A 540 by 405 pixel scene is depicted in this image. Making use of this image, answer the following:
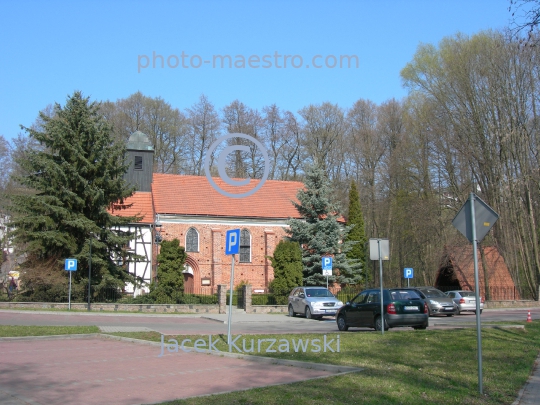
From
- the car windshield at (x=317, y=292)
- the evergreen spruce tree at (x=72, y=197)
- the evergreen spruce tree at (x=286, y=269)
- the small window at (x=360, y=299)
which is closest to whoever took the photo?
the small window at (x=360, y=299)

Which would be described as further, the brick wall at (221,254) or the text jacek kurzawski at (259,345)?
the brick wall at (221,254)

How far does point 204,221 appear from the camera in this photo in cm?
4809

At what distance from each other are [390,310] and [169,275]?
18.3 metres

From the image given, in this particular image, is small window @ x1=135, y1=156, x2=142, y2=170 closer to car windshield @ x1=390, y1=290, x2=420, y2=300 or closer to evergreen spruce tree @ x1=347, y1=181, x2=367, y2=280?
evergreen spruce tree @ x1=347, y1=181, x2=367, y2=280

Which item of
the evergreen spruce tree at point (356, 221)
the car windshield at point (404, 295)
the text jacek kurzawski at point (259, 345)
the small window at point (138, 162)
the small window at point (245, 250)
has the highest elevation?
the small window at point (138, 162)

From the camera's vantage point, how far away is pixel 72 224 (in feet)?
111

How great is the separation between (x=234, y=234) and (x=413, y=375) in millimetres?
5963

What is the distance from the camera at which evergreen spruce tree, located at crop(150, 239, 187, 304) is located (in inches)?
1314

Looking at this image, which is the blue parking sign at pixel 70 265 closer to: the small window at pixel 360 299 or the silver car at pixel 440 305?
the small window at pixel 360 299

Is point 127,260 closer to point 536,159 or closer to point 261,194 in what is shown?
point 261,194

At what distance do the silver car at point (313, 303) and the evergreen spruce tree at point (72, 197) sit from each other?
11.5 m

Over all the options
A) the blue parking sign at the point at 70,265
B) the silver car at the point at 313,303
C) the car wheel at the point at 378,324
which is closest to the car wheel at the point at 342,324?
the car wheel at the point at 378,324

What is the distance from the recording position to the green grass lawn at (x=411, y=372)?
26.0 ft

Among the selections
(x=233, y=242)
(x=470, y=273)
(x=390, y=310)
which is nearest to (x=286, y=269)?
(x=470, y=273)
